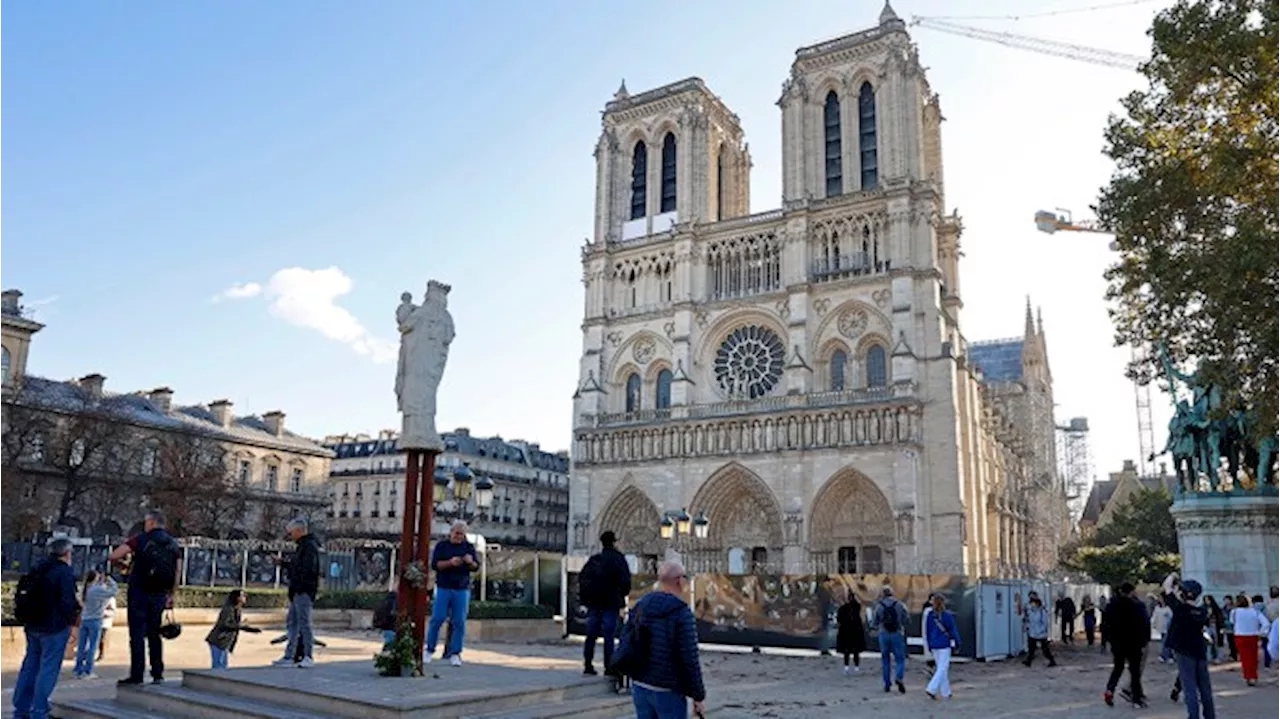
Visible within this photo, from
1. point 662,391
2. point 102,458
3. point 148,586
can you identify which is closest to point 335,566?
point 102,458

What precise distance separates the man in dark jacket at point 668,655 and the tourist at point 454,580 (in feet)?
14.8

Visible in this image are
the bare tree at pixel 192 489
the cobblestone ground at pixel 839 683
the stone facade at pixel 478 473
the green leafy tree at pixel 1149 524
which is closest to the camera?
the cobblestone ground at pixel 839 683

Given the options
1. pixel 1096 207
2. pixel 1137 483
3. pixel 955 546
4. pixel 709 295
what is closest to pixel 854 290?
pixel 709 295

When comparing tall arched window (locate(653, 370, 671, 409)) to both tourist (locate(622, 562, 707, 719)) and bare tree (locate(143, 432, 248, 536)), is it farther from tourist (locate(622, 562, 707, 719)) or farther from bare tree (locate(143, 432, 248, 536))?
tourist (locate(622, 562, 707, 719))

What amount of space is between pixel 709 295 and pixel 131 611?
3746 cm

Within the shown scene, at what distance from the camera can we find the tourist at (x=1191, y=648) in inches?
347

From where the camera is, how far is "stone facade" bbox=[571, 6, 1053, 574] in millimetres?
38062

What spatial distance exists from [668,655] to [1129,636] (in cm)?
791

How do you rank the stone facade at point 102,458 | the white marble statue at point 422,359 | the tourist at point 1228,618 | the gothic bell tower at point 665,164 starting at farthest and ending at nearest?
the gothic bell tower at point 665,164
the stone facade at point 102,458
the tourist at point 1228,618
the white marble statue at point 422,359

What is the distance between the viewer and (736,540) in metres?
41.4

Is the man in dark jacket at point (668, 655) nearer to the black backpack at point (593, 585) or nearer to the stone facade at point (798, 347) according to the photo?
the black backpack at point (593, 585)

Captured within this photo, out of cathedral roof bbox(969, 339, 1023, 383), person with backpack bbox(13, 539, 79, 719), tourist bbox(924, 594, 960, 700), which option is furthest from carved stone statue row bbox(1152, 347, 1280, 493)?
cathedral roof bbox(969, 339, 1023, 383)

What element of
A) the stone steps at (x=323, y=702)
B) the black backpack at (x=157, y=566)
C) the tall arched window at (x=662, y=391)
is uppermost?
the tall arched window at (x=662, y=391)

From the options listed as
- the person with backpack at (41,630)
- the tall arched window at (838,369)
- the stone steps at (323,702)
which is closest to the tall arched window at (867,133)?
the tall arched window at (838,369)
